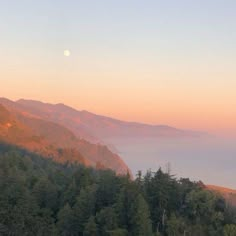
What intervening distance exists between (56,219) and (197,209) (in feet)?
41.4

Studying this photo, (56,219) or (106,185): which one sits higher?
(106,185)

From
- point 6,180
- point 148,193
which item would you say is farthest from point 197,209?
point 6,180

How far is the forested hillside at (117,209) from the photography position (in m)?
32.0

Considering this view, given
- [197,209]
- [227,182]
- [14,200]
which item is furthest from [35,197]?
[227,182]

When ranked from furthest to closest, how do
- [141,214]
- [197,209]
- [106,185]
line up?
[106,185], [197,209], [141,214]

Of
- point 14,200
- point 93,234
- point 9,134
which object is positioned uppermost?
point 9,134

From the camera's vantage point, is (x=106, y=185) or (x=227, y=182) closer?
(x=106, y=185)

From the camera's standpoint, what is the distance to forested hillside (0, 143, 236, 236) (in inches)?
1259

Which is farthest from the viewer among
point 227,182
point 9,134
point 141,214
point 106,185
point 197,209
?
point 227,182

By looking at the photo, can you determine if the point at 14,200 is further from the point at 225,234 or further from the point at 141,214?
the point at 225,234

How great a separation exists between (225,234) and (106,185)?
11594mm

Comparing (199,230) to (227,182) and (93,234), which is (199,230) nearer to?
(93,234)

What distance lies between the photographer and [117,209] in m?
33.0

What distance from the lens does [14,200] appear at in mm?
35406
